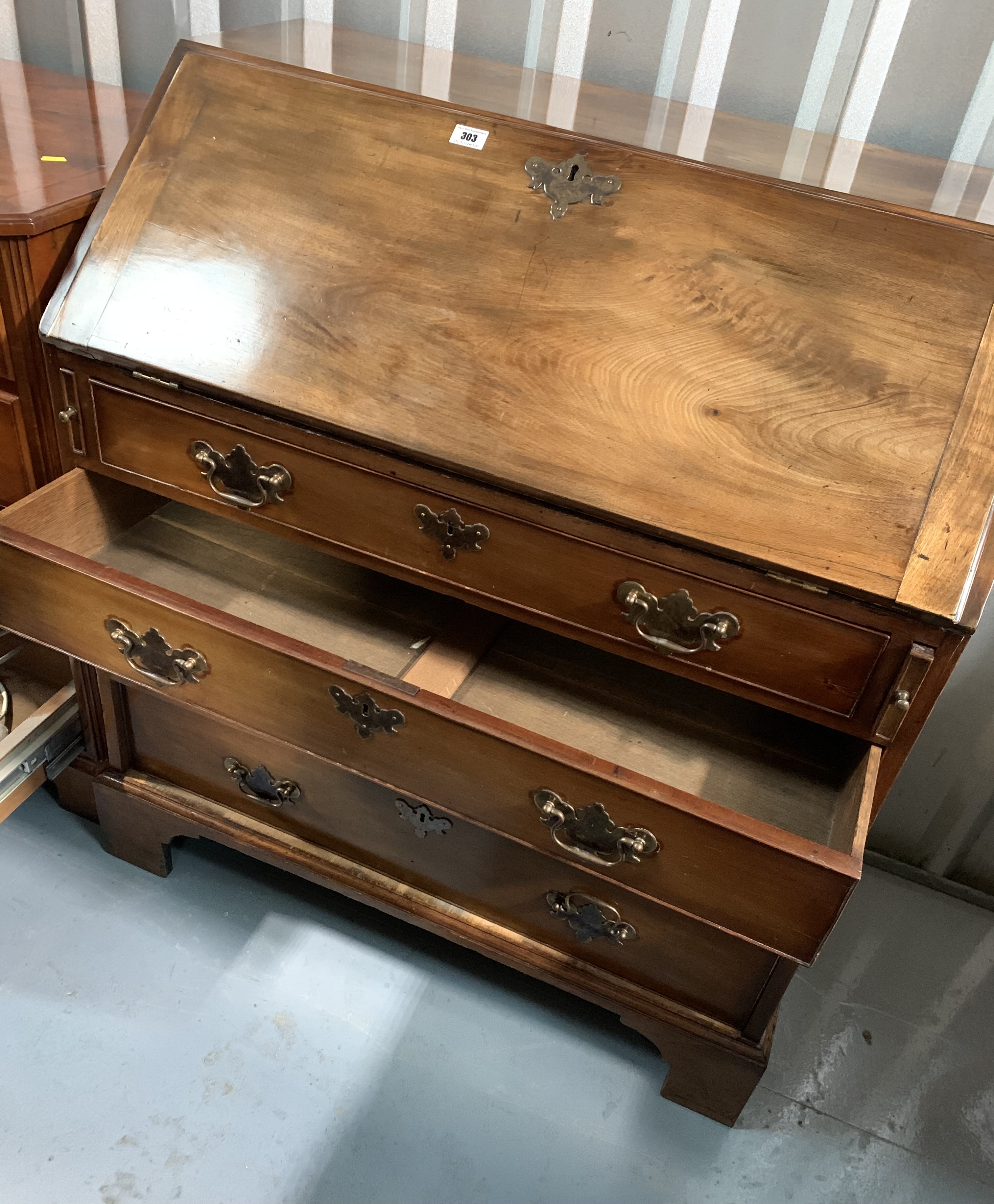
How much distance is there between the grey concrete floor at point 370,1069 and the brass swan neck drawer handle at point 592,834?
51 cm

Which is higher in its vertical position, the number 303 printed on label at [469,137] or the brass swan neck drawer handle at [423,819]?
the number 303 printed on label at [469,137]

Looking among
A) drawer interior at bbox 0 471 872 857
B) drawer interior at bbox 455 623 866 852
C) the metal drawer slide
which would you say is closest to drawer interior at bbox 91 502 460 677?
drawer interior at bbox 0 471 872 857

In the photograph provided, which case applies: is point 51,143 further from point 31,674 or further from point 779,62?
point 779,62

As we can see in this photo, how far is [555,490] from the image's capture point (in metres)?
0.93

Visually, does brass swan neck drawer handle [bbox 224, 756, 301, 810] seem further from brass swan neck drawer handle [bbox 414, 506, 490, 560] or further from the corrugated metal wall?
the corrugated metal wall

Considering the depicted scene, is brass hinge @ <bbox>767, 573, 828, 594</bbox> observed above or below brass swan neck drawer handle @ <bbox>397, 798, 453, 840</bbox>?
above

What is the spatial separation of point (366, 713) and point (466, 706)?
11 cm

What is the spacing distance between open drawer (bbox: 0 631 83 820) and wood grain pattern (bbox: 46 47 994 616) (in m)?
0.55

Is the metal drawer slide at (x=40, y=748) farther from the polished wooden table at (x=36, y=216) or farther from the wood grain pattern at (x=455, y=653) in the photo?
the wood grain pattern at (x=455, y=653)

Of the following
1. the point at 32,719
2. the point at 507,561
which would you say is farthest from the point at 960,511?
the point at 32,719

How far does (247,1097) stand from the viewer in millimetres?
1206

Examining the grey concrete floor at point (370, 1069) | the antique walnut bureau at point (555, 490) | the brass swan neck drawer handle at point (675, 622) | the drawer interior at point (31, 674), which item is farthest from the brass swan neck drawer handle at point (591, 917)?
the drawer interior at point (31, 674)

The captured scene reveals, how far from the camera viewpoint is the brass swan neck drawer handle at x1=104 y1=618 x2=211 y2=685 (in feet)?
3.42

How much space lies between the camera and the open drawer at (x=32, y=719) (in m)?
1.24
